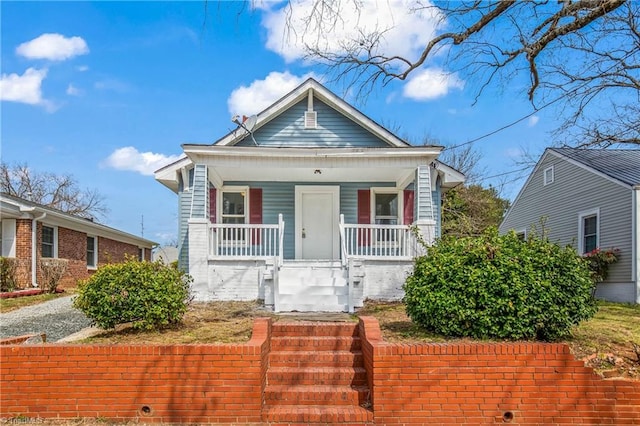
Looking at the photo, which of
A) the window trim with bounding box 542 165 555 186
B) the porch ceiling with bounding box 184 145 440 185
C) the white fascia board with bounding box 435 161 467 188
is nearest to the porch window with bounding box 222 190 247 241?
the porch ceiling with bounding box 184 145 440 185

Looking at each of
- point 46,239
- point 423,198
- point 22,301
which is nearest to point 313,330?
point 423,198

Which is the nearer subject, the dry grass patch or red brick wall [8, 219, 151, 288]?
the dry grass patch

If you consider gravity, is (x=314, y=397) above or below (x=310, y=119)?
below

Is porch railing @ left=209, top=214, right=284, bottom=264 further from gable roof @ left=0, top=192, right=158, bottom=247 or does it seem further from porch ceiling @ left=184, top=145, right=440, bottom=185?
gable roof @ left=0, top=192, right=158, bottom=247

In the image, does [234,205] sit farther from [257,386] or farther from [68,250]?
[257,386]

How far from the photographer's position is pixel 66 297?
13.7 metres

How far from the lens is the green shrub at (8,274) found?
13000 millimetres

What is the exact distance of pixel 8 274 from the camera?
13.2m

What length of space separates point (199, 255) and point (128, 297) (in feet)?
12.8

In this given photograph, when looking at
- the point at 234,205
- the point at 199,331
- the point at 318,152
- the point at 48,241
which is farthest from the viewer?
the point at 48,241

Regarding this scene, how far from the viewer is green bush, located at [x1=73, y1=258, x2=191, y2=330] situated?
19.3 feet

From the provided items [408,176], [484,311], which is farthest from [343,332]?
[408,176]

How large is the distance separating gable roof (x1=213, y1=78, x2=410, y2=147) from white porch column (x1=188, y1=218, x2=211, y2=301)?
3178 millimetres

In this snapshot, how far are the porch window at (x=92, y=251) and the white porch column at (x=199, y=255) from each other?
11.6m
